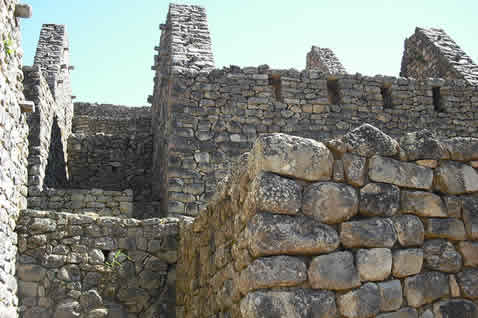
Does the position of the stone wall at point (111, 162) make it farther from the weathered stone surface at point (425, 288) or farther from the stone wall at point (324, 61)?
the weathered stone surface at point (425, 288)

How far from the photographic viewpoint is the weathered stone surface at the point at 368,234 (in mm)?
3303

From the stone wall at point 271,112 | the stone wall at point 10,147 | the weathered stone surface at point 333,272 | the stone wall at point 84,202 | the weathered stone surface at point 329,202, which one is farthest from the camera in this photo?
the stone wall at point 271,112

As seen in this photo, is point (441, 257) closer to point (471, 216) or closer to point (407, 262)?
point (407, 262)

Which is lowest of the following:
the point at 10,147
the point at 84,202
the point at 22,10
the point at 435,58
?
the point at 84,202

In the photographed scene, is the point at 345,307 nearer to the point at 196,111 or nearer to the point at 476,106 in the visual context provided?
the point at 196,111

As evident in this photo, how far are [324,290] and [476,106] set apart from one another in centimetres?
784

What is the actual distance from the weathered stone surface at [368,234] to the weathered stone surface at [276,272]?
365 mm

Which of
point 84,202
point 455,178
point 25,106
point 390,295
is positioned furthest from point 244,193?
point 84,202

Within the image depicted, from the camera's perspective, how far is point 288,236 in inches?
126

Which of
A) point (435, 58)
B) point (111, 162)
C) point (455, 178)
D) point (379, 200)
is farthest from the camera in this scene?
point (435, 58)

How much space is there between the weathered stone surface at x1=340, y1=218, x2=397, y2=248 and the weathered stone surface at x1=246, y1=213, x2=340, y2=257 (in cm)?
8

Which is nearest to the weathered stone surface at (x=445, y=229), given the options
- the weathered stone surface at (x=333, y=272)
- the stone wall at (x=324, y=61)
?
the weathered stone surface at (x=333, y=272)

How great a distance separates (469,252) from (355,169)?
99 cm

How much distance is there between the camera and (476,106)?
9.66 meters
